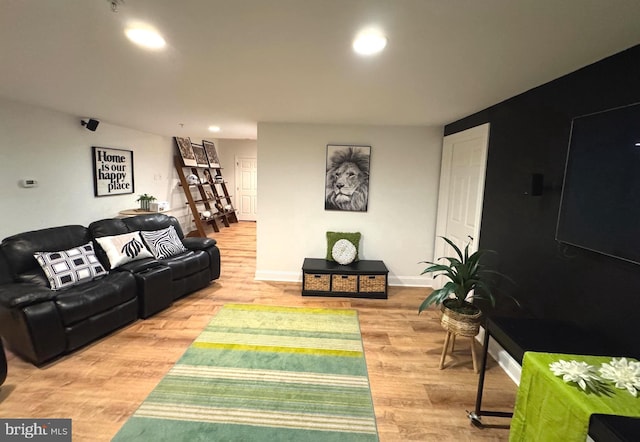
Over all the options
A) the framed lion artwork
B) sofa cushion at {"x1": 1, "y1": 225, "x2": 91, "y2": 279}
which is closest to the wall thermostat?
sofa cushion at {"x1": 1, "y1": 225, "x2": 91, "y2": 279}

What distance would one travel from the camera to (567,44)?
1432mm

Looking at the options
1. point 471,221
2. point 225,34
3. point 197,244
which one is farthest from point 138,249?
point 471,221

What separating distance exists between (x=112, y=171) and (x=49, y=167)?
102 cm

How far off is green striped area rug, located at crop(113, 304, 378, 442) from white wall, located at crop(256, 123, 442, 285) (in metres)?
1.36

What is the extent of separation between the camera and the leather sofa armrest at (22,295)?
2121 mm

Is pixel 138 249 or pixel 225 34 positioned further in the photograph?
pixel 138 249

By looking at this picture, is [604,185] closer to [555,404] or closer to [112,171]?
[555,404]

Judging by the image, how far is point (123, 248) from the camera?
10.1ft

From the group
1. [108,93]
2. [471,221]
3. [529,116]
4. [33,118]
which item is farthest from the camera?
[33,118]

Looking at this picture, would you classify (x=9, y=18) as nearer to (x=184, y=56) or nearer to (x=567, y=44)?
(x=184, y=56)

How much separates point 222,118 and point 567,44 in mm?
3369

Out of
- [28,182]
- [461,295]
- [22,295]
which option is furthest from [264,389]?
[28,182]

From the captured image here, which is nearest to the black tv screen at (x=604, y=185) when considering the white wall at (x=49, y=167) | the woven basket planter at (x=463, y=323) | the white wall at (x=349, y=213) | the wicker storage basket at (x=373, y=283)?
the woven basket planter at (x=463, y=323)

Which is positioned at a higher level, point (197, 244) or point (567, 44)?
point (567, 44)
